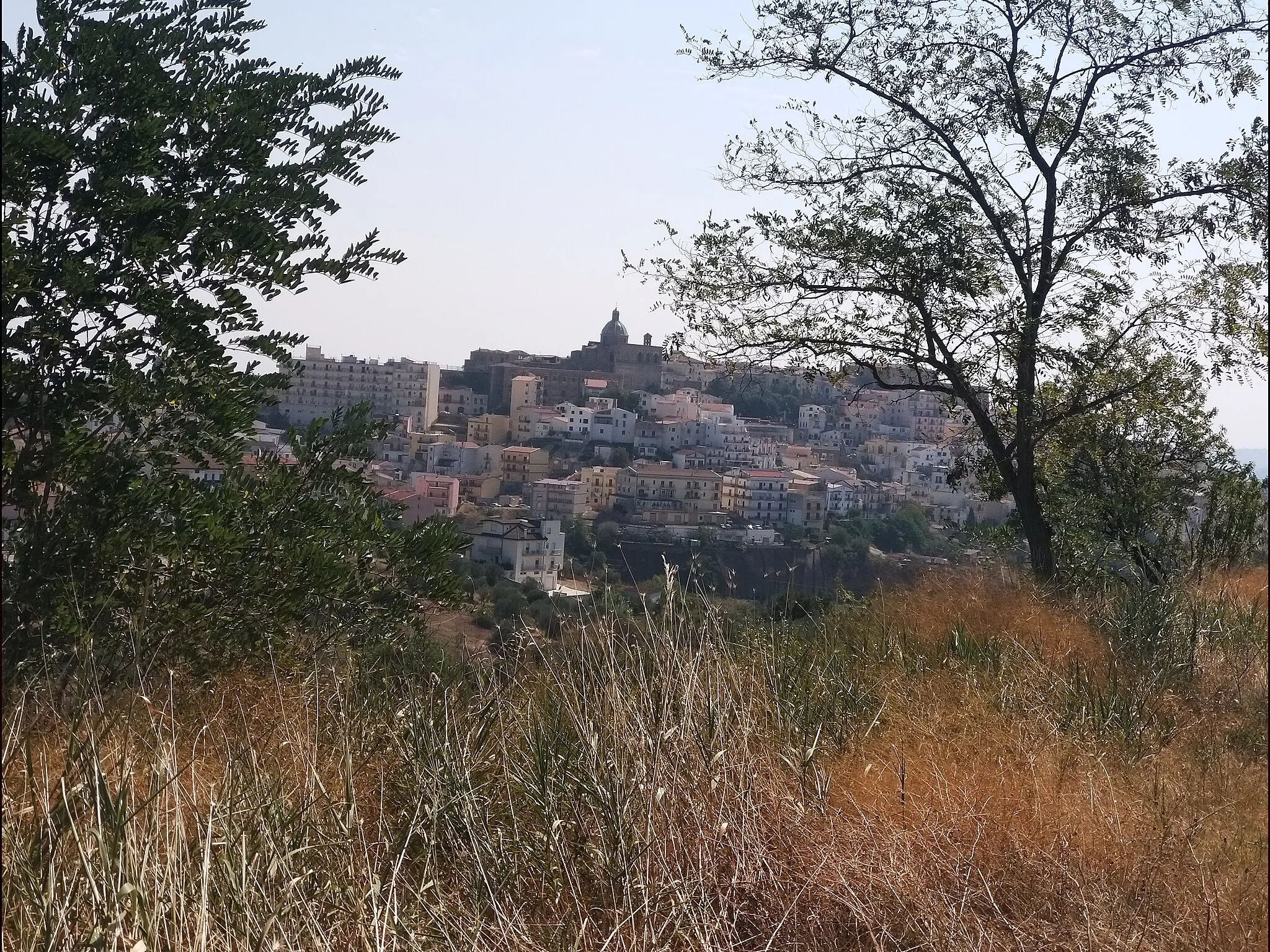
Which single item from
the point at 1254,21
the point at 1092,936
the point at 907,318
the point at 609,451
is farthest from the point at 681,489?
the point at 1092,936

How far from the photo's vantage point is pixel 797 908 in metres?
2.65

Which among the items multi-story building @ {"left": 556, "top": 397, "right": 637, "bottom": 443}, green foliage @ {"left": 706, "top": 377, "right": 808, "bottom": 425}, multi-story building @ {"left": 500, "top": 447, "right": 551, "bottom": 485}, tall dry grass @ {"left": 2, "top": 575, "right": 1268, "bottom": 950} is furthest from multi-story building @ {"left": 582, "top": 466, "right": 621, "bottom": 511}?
tall dry grass @ {"left": 2, "top": 575, "right": 1268, "bottom": 950}

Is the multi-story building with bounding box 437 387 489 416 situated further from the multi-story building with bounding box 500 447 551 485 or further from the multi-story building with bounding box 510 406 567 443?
the multi-story building with bounding box 500 447 551 485

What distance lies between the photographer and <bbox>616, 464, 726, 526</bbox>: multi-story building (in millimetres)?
12148

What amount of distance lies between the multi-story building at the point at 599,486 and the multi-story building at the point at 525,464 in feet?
1.63

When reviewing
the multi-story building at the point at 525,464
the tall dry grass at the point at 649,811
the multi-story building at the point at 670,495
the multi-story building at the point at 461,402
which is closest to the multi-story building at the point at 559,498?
the multi-story building at the point at 525,464

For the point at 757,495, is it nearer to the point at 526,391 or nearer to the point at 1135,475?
the point at 1135,475

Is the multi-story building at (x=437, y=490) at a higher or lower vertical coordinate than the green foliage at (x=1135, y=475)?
lower

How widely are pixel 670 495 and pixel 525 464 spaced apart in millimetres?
1656

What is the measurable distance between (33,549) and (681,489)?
37.4ft

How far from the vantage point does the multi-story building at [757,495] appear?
44.8 feet

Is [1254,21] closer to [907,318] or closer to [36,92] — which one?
[907,318]

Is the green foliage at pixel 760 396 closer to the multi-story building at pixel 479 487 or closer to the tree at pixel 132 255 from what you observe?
the multi-story building at pixel 479 487

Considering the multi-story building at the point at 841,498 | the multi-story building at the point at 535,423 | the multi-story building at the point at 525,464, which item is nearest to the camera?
the multi-story building at the point at 525,464
